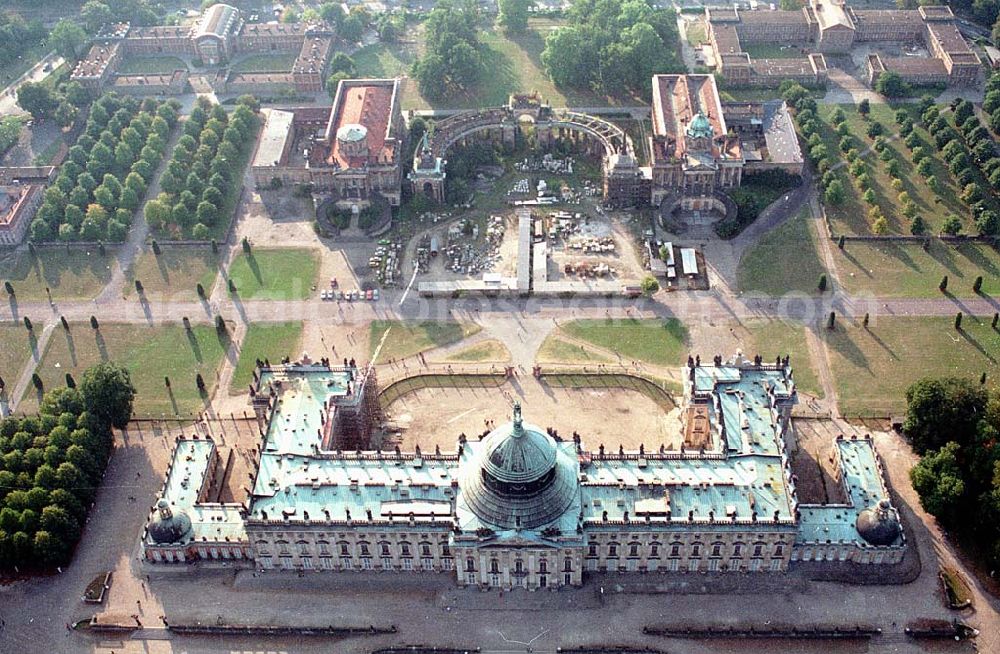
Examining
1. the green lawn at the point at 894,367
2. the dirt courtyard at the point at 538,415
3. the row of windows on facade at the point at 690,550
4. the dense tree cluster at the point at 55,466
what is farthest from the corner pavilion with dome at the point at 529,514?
the green lawn at the point at 894,367

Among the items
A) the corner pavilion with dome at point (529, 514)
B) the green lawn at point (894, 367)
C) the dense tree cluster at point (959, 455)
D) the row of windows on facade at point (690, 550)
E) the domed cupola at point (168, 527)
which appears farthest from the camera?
the green lawn at point (894, 367)

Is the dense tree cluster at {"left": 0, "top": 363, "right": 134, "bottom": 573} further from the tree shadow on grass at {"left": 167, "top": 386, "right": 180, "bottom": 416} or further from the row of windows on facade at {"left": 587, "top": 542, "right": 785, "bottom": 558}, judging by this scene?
the row of windows on facade at {"left": 587, "top": 542, "right": 785, "bottom": 558}

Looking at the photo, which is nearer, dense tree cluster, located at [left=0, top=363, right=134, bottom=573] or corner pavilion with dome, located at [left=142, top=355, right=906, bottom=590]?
corner pavilion with dome, located at [left=142, top=355, right=906, bottom=590]

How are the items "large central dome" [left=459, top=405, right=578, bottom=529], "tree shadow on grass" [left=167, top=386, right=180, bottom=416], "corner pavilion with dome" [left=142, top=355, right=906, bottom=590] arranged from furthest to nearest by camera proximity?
"tree shadow on grass" [left=167, top=386, right=180, bottom=416] < "corner pavilion with dome" [left=142, top=355, right=906, bottom=590] < "large central dome" [left=459, top=405, right=578, bottom=529]

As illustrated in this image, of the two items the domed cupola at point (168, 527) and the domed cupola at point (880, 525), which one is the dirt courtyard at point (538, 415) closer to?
the domed cupola at point (880, 525)

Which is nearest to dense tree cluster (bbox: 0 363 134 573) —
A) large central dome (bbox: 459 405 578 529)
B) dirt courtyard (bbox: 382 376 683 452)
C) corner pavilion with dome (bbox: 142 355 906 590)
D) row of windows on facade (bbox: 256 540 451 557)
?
corner pavilion with dome (bbox: 142 355 906 590)

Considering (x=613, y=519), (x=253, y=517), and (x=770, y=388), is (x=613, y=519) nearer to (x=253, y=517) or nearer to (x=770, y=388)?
(x=770, y=388)

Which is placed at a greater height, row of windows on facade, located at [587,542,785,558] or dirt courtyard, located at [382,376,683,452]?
dirt courtyard, located at [382,376,683,452]

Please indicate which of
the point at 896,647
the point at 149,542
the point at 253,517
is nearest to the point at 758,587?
the point at 896,647
